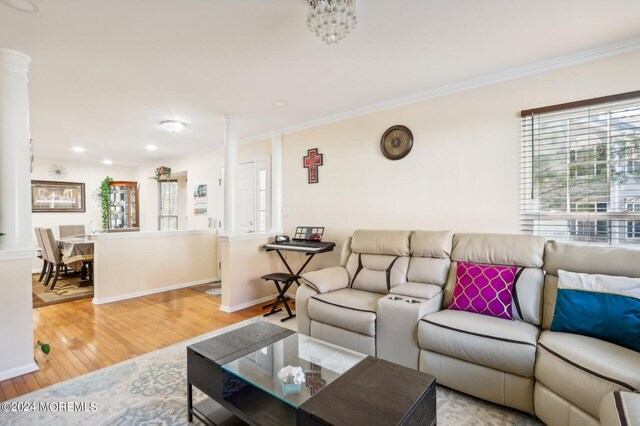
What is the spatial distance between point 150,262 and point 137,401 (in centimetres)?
320

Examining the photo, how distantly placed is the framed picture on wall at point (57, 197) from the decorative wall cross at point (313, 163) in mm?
6146

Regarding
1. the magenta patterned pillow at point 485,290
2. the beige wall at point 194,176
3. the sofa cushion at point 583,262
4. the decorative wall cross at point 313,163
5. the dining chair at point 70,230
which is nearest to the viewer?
the sofa cushion at point 583,262

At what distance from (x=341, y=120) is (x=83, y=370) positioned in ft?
12.0

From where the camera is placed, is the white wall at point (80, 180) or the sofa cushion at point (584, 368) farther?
the white wall at point (80, 180)

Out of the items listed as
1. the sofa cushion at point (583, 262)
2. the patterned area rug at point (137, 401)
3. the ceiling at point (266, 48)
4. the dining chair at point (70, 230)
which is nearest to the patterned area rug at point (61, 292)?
Result: the dining chair at point (70, 230)

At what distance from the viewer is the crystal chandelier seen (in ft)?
5.76

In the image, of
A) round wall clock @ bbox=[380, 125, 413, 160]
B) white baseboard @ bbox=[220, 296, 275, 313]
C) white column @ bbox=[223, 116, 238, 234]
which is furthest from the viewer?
white column @ bbox=[223, 116, 238, 234]

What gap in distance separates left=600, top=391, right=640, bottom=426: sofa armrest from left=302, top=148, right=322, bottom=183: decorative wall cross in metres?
3.47

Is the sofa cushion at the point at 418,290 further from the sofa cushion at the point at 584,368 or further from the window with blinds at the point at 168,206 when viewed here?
the window with blinds at the point at 168,206

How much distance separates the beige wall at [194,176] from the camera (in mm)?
5378

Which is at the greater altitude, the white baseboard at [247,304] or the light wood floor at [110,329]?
the white baseboard at [247,304]

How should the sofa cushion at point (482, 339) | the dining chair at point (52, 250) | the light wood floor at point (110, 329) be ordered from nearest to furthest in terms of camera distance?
the sofa cushion at point (482, 339)
the light wood floor at point (110, 329)
the dining chair at point (52, 250)

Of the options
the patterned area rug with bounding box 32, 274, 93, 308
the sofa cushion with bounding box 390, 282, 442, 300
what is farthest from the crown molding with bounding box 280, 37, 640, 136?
the patterned area rug with bounding box 32, 274, 93, 308

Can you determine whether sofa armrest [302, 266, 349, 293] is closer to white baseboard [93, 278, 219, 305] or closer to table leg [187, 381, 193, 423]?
table leg [187, 381, 193, 423]
